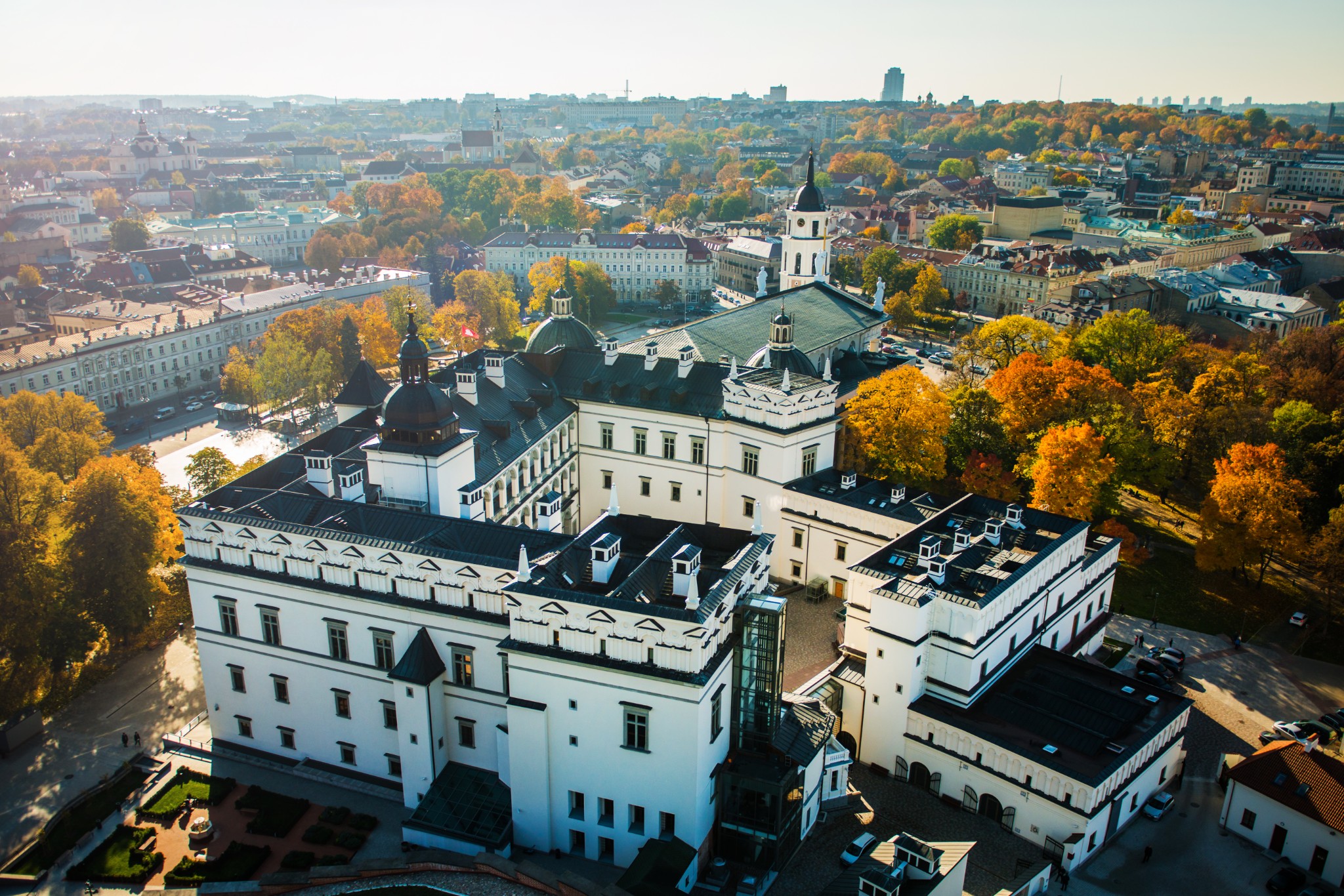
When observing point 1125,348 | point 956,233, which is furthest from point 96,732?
point 956,233

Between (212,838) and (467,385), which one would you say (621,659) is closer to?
(212,838)

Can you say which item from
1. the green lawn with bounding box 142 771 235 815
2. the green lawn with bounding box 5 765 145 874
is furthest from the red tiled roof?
the green lawn with bounding box 5 765 145 874

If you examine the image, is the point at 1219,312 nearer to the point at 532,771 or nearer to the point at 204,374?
the point at 532,771

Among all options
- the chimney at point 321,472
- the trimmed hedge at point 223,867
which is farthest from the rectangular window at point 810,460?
the trimmed hedge at point 223,867

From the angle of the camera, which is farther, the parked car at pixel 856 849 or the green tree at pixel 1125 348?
the green tree at pixel 1125 348

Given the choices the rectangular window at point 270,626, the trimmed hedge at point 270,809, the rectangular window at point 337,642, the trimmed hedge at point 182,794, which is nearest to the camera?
the trimmed hedge at point 270,809

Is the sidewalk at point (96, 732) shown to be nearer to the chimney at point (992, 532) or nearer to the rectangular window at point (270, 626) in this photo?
the rectangular window at point (270, 626)
